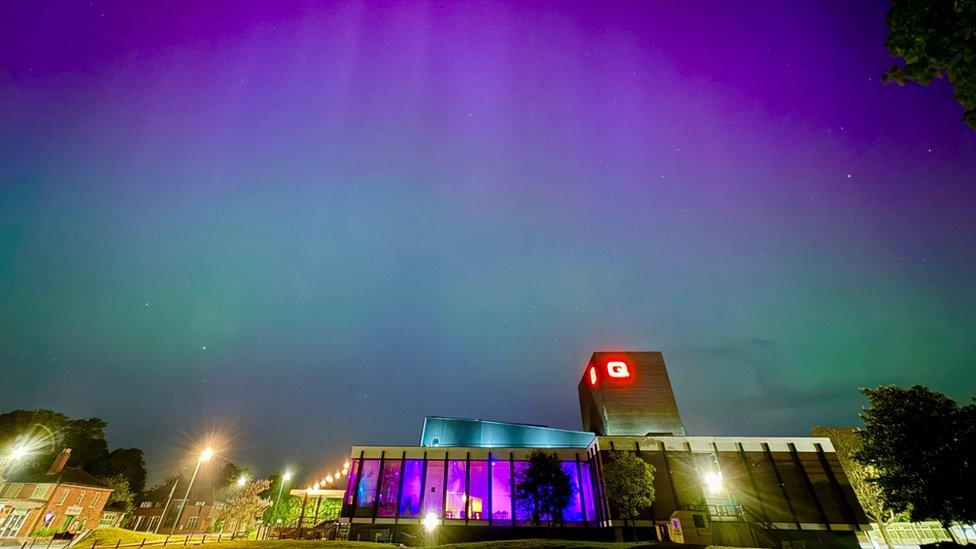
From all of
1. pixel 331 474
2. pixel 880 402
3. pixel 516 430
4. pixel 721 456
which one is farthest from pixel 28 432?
pixel 880 402

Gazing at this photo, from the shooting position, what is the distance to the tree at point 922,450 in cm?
2700

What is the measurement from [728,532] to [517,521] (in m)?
26.9

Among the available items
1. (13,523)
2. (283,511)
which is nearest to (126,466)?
(283,511)

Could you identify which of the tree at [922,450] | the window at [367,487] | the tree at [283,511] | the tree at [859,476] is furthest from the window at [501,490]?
the tree at [283,511]

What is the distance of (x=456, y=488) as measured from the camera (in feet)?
165

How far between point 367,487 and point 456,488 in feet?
36.5

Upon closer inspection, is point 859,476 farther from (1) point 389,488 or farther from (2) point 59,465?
(2) point 59,465

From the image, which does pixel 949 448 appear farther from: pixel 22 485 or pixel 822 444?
pixel 22 485

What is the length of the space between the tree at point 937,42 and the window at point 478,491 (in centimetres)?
5206

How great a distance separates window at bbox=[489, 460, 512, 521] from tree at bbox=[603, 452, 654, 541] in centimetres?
1233

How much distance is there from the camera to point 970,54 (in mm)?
8891

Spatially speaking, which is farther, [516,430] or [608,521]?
[516,430]

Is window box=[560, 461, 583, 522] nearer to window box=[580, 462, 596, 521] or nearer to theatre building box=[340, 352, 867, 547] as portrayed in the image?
theatre building box=[340, 352, 867, 547]

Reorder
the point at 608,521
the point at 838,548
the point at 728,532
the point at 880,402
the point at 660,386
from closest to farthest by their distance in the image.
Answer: the point at 728,532 < the point at 880,402 < the point at 838,548 < the point at 608,521 < the point at 660,386
